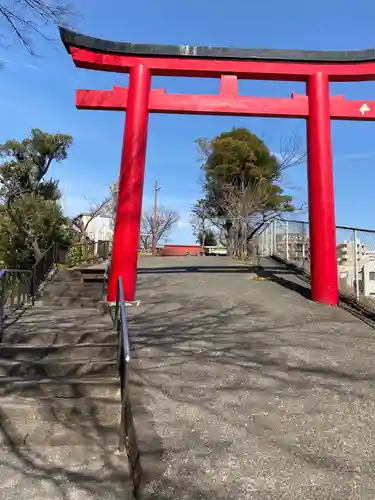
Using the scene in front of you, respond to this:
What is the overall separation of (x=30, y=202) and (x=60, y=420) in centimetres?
1446

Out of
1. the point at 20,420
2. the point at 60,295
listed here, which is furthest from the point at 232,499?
the point at 60,295

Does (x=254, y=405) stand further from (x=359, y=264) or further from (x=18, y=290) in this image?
(x=18, y=290)

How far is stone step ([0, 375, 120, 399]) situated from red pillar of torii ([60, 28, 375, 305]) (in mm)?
3585

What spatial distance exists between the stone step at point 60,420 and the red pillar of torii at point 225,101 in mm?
3808

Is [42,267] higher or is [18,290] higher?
[42,267]

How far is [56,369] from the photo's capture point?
4105 mm

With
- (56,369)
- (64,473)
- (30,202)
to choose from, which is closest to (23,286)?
(56,369)

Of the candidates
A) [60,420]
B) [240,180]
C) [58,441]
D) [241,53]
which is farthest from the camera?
[240,180]

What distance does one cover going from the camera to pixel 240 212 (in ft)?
69.6

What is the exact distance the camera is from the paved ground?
93.2 inches

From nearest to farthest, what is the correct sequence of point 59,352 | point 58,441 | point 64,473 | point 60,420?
point 64,473 → point 58,441 → point 60,420 → point 59,352

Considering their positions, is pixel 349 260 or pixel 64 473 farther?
pixel 349 260

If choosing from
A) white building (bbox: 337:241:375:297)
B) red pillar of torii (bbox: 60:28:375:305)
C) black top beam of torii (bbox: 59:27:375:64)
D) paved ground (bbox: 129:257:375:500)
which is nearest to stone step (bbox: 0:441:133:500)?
paved ground (bbox: 129:257:375:500)

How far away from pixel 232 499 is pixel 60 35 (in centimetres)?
827
